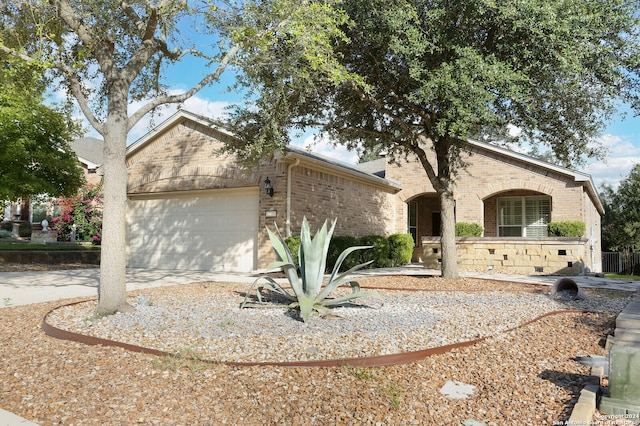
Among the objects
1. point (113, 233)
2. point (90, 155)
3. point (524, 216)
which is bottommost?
point (113, 233)

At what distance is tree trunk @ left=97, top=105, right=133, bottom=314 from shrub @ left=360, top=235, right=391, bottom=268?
881 cm

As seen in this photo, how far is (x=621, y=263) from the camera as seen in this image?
82.0 ft

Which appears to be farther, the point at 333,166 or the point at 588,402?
the point at 333,166

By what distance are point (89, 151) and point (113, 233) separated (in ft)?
70.2

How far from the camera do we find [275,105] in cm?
883

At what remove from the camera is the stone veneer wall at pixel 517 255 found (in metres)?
12.3

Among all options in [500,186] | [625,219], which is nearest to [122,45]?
[500,186]

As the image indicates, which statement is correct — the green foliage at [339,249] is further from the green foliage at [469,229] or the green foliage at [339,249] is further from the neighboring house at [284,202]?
the green foliage at [469,229]

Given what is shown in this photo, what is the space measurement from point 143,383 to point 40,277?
9.18 meters

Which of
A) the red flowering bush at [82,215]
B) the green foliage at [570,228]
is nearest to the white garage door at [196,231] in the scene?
the red flowering bush at [82,215]

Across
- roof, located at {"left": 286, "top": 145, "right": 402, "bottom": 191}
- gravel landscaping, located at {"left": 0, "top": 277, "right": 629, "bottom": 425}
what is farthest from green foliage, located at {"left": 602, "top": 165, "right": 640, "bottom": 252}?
gravel landscaping, located at {"left": 0, "top": 277, "right": 629, "bottom": 425}

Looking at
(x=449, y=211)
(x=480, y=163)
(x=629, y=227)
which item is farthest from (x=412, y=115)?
(x=629, y=227)

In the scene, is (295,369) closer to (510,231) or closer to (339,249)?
(339,249)

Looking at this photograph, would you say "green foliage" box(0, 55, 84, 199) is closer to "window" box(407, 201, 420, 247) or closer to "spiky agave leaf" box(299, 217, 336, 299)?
"spiky agave leaf" box(299, 217, 336, 299)
